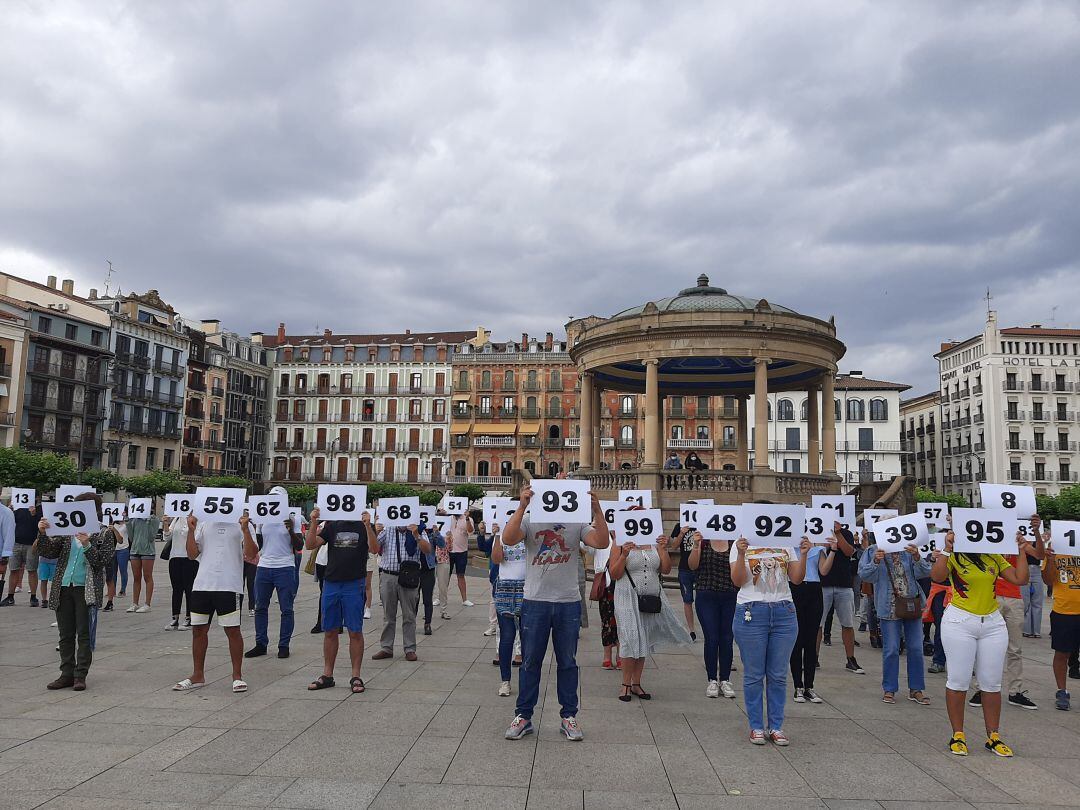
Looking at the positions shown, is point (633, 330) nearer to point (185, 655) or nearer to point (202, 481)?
point (185, 655)

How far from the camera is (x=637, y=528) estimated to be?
9664 millimetres

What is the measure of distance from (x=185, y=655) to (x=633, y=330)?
19698mm

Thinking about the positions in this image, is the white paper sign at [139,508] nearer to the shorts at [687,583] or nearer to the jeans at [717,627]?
the shorts at [687,583]

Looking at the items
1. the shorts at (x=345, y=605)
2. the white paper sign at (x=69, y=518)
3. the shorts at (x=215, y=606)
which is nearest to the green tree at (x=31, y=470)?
the white paper sign at (x=69, y=518)

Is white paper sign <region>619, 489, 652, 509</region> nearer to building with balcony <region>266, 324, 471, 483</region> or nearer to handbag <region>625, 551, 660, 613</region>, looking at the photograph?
handbag <region>625, 551, 660, 613</region>

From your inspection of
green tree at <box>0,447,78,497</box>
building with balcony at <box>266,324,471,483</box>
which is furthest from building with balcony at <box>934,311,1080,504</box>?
green tree at <box>0,447,78,497</box>

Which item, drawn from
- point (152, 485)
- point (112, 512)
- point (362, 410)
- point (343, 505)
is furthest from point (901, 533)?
point (362, 410)

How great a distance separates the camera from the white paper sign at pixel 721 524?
342 inches

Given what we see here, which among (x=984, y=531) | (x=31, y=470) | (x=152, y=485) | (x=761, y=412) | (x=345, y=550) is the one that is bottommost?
(x=345, y=550)

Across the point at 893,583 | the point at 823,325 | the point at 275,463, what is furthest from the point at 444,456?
the point at 893,583

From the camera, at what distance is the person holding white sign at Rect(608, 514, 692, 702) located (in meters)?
9.48

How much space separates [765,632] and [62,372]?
224 ft

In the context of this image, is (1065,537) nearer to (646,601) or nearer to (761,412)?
(646,601)

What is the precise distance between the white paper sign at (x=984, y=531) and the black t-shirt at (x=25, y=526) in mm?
12750
